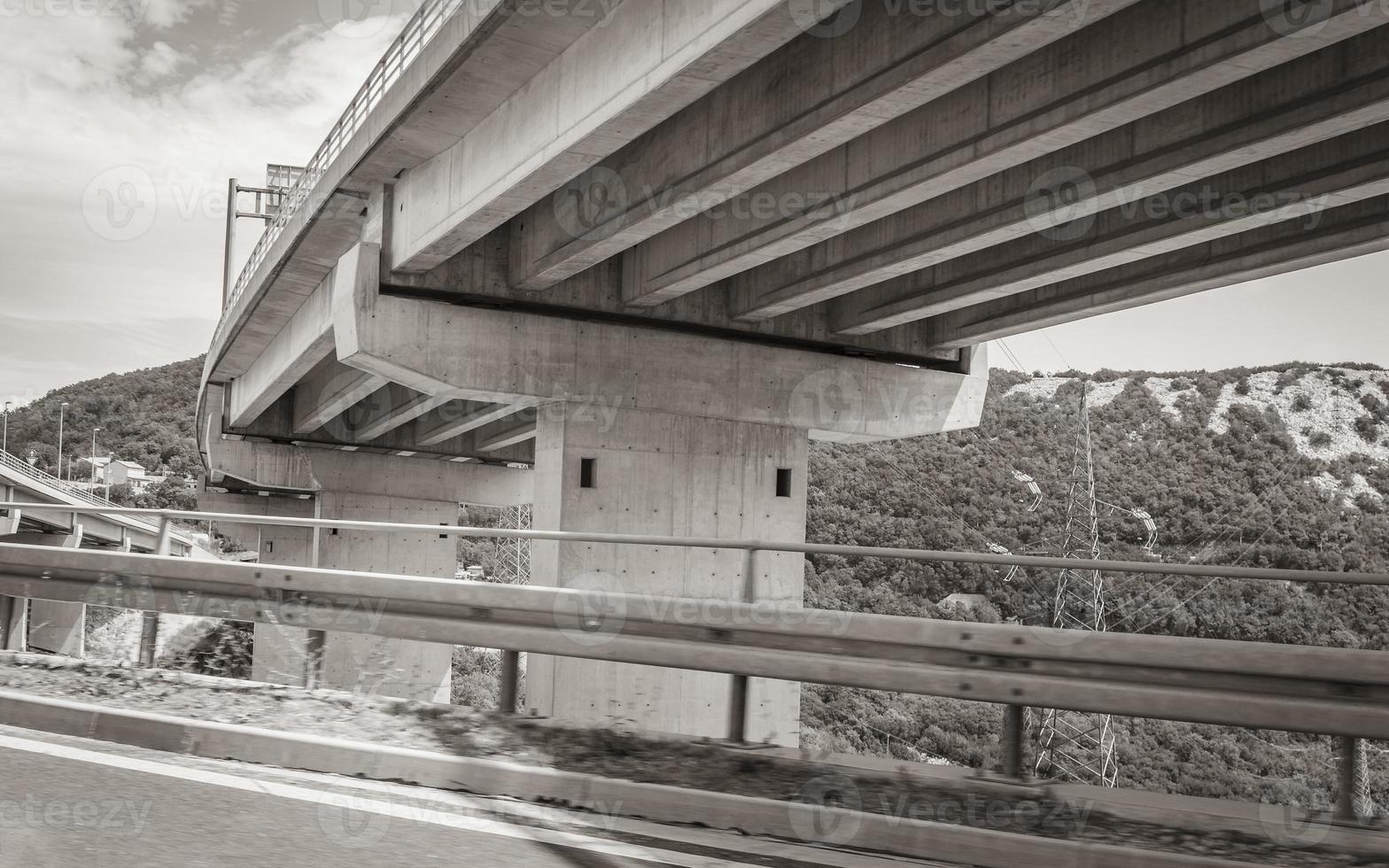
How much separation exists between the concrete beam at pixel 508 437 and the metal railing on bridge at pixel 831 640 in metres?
18.6

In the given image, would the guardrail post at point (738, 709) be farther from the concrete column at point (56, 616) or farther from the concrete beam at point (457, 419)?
the concrete column at point (56, 616)

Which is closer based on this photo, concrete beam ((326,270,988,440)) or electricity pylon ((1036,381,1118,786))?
concrete beam ((326,270,988,440))

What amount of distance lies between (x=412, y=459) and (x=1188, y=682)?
31626 mm

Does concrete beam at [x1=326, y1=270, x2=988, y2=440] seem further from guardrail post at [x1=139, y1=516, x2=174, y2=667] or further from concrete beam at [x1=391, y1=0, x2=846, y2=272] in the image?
guardrail post at [x1=139, y1=516, x2=174, y2=667]

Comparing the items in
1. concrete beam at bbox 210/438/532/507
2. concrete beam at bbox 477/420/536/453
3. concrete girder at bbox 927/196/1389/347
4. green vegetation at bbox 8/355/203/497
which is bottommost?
concrete beam at bbox 210/438/532/507

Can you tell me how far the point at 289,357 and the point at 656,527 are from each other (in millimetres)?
9484

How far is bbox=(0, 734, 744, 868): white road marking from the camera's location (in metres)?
4.11

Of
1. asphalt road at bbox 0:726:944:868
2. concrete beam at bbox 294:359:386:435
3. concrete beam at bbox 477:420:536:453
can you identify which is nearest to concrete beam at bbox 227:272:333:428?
concrete beam at bbox 294:359:386:435

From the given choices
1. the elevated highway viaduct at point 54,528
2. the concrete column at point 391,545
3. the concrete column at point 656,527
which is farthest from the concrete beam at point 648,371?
the elevated highway viaduct at point 54,528

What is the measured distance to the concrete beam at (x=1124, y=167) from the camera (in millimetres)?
8336

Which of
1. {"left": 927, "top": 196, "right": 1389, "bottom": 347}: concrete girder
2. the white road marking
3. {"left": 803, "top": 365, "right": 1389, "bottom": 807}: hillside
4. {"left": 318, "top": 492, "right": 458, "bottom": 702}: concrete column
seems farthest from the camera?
{"left": 318, "top": 492, "right": 458, "bottom": 702}: concrete column

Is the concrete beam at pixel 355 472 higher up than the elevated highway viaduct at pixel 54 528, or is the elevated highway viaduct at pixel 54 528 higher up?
the concrete beam at pixel 355 472

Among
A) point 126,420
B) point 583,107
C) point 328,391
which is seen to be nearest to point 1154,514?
point 328,391

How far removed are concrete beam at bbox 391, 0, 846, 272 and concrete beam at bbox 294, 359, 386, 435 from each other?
7.72 meters
